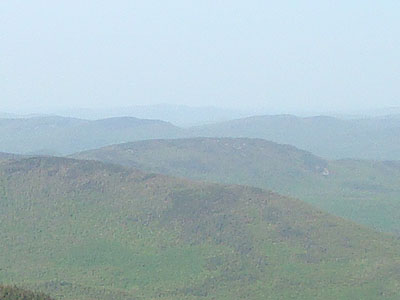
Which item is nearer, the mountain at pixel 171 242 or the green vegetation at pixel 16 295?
the green vegetation at pixel 16 295

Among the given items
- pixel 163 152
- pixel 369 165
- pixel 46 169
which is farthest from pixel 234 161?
pixel 46 169

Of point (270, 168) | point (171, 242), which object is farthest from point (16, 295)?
point (270, 168)

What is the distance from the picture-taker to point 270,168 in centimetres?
12025

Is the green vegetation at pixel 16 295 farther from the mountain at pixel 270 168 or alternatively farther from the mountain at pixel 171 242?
the mountain at pixel 270 168

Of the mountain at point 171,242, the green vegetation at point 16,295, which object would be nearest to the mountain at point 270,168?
the mountain at point 171,242

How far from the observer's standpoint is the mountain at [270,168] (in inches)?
4075

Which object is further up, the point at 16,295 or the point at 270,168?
the point at 16,295

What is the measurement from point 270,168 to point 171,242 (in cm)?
6710

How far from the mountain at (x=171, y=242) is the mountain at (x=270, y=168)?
108 feet

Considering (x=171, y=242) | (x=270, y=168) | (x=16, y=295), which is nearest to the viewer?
(x=16, y=295)

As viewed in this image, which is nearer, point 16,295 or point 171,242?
point 16,295

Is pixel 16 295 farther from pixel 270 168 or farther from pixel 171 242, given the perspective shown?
pixel 270 168

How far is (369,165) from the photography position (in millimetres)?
127250

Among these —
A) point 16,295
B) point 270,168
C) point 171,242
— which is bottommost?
point 171,242
